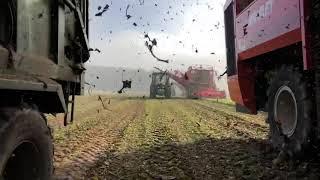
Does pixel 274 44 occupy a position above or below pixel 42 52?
above

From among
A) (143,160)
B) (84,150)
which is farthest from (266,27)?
(84,150)

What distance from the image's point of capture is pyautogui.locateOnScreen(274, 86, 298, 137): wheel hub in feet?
21.0

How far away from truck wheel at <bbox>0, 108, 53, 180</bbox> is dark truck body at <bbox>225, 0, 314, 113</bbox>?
2915 mm

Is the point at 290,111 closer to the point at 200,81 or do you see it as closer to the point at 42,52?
the point at 42,52

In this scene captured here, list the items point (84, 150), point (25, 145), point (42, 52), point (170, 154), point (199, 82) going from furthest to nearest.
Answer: point (199, 82), point (84, 150), point (170, 154), point (42, 52), point (25, 145)

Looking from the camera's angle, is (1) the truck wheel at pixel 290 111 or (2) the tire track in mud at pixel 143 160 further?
(2) the tire track in mud at pixel 143 160

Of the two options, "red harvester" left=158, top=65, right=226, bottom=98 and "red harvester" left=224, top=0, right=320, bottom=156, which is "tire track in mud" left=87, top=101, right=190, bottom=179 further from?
"red harvester" left=158, top=65, right=226, bottom=98

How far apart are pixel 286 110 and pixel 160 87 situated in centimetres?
3514

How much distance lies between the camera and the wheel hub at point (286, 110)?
6407 mm

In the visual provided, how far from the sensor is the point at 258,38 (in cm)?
730

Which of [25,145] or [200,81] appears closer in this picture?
[25,145]

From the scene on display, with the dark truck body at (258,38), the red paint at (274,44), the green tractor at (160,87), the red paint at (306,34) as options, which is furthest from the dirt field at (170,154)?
the green tractor at (160,87)

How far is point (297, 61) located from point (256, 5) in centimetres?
116

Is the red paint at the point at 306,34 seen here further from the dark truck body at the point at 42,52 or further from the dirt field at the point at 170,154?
the dark truck body at the point at 42,52
